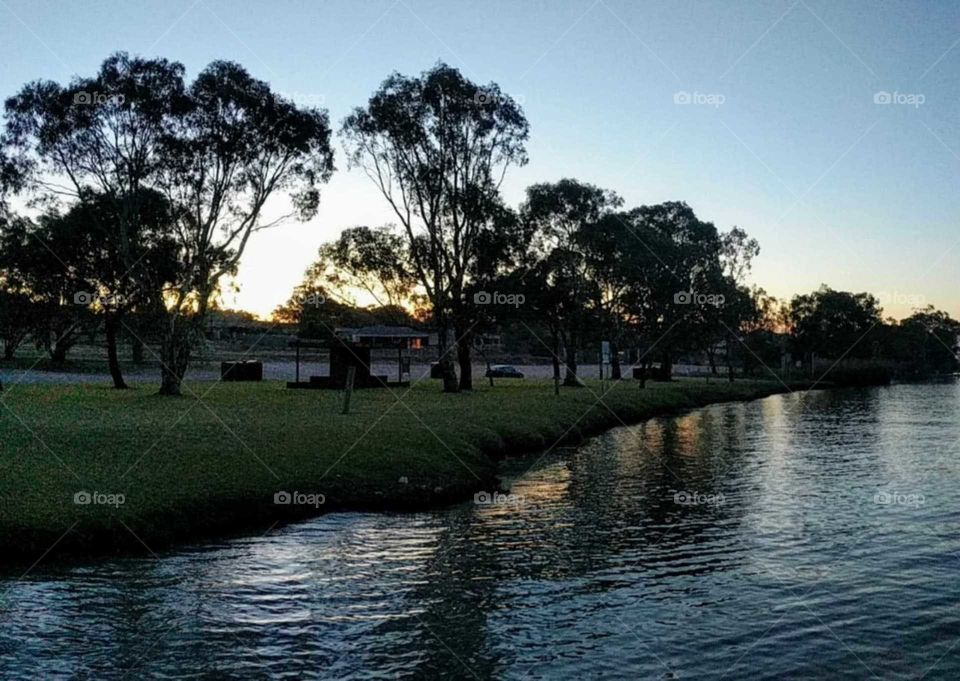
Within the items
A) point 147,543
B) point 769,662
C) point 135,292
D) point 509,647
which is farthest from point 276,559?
point 135,292

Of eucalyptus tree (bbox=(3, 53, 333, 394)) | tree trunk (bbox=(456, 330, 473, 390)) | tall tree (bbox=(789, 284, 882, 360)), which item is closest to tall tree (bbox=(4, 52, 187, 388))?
eucalyptus tree (bbox=(3, 53, 333, 394))

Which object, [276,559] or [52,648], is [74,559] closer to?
[276,559]

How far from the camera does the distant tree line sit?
178 ft

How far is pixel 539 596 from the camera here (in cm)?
1638

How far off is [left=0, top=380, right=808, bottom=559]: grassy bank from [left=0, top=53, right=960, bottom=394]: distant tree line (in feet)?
47.2

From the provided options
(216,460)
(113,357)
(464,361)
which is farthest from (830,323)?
(216,460)

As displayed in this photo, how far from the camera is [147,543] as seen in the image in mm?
19125

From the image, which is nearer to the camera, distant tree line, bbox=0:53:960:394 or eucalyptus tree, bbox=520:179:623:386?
distant tree line, bbox=0:53:960:394

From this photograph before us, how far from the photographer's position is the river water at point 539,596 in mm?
12961

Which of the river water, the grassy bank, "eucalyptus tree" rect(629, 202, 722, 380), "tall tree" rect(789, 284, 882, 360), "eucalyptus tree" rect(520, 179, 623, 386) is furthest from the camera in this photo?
"tall tree" rect(789, 284, 882, 360)

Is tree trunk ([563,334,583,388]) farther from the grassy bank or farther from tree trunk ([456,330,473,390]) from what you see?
the grassy bank

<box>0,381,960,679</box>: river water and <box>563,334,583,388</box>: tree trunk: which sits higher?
<box>563,334,583,388</box>: tree trunk

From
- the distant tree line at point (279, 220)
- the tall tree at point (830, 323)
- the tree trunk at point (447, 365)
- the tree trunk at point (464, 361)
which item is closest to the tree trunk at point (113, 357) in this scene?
the distant tree line at point (279, 220)

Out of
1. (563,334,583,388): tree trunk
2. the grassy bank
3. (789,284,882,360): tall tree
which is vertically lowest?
the grassy bank
